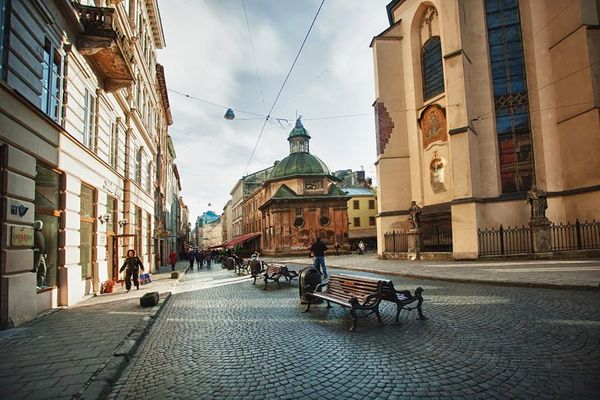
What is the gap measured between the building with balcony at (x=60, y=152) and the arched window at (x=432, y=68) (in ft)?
62.5

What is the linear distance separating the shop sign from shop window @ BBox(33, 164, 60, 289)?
464mm

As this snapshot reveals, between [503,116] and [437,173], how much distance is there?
5.07 meters

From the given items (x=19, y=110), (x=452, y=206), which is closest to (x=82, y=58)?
(x=19, y=110)

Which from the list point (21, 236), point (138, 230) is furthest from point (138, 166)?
point (21, 236)

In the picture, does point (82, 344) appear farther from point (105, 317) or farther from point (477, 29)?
point (477, 29)

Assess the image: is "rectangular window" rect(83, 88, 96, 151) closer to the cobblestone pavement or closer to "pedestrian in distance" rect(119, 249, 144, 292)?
"pedestrian in distance" rect(119, 249, 144, 292)

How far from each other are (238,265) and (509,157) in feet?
57.5

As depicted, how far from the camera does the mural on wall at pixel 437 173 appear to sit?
77.6ft

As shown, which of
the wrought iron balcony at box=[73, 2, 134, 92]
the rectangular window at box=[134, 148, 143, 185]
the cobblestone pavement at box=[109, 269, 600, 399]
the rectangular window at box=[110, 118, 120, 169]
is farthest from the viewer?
the rectangular window at box=[134, 148, 143, 185]

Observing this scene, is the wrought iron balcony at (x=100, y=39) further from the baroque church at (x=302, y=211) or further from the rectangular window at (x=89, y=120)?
the baroque church at (x=302, y=211)

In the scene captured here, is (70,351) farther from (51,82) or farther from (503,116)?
(503,116)

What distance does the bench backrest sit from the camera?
22.4ft

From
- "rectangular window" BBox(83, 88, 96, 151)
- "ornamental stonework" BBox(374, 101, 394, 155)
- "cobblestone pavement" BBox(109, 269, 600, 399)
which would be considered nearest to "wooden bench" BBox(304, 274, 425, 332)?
"cobblestone pavement" BBox(109, 269, 600, 399)

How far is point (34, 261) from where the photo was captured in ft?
27.7
